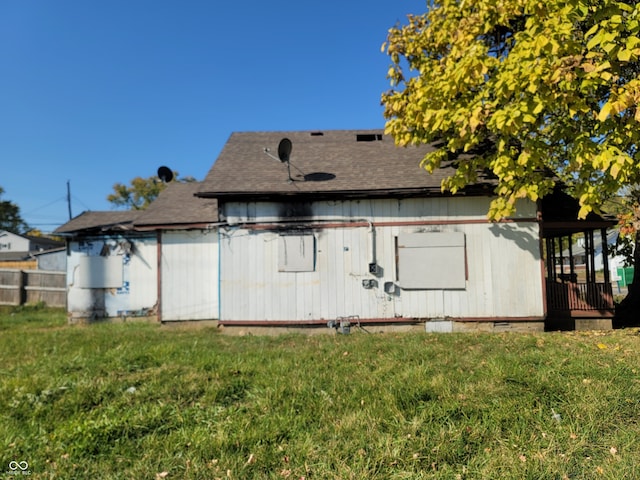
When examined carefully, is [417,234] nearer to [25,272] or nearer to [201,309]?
[201,309]

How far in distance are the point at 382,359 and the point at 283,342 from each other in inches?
97.1

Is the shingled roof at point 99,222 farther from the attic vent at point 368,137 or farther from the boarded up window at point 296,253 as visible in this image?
the attic vent at point 368,137

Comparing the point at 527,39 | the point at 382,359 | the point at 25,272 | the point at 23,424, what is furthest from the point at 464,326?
the point at 25,272

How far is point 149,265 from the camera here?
34.6 ft

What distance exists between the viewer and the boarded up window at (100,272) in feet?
34.7

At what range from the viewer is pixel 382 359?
221 inches

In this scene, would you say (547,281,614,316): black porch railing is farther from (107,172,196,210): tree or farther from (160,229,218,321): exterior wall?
(107,172,196,210): tree

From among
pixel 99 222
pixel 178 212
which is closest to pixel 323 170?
pixel 178 212

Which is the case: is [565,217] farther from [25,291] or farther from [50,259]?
[50,259]

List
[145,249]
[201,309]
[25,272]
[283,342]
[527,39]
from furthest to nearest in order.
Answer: [25,272]
[145,249]
[201,309]
[283,342]
[527,39]

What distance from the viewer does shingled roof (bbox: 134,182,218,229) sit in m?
9.97

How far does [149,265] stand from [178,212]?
174 centimetres

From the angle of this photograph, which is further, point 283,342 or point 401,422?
point 283,342
